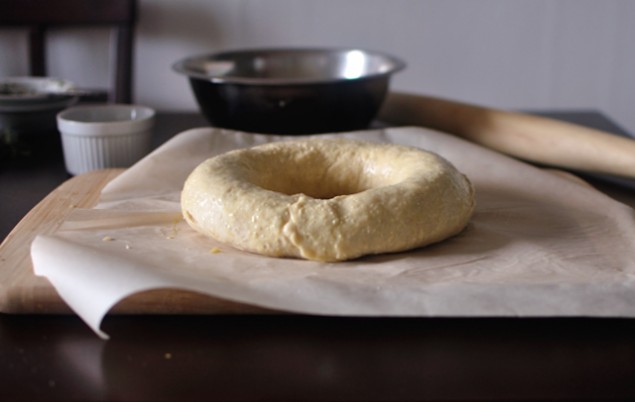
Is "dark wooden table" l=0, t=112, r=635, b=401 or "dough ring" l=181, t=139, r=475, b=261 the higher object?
"dough ring" l=181, t=139, r=475, b=261

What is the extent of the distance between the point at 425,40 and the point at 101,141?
1.25 meters

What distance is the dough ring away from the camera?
0.99 meters

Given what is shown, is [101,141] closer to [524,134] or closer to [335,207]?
[335,207]

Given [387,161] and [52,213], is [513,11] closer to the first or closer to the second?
[387,161]

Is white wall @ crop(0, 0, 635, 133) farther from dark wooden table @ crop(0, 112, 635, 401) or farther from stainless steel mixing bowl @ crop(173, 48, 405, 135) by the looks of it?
dark wooden table @ crop(0, 112, 635, 401)

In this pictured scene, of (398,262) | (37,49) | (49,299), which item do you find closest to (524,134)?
(398,262)

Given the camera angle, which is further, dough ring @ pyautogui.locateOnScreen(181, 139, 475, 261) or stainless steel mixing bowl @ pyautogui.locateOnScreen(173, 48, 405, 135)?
stainless steel mixing bowl @ pyautogui.locateOnScreen(173, 48, 405, 135)

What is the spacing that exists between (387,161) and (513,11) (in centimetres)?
136

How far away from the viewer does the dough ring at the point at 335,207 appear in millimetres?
991

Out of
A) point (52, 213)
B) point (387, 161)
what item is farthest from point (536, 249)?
point (52, 213)

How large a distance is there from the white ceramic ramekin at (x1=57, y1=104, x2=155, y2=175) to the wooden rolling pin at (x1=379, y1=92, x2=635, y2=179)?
23.1 inches

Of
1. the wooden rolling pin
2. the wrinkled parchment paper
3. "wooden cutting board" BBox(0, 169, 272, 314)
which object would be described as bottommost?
"wooden cutting board" BBox(0, 169, 272, 314)

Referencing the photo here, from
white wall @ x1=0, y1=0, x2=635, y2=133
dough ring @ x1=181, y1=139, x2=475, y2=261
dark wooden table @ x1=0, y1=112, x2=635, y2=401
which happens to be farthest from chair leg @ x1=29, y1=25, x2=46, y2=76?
dark wooden table @ x1=0, y1=112, x2=635, y2=401

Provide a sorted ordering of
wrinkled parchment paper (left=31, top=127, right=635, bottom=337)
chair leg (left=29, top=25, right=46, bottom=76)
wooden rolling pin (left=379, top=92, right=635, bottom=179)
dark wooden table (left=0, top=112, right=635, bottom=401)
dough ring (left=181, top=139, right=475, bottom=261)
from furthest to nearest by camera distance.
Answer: chair leg (left=29, top=25, right=46, bottom=76) → wooden rolling pin (left=379, top=92, right=635, bottom=179) → dough ring (left=181, top=139, right=475, bottom=261) → wrinkled parchment paper (left=31, top=127, right=635, bottom=337) → dark wooden table (left=0, top=112, right=635, bottom=401)
